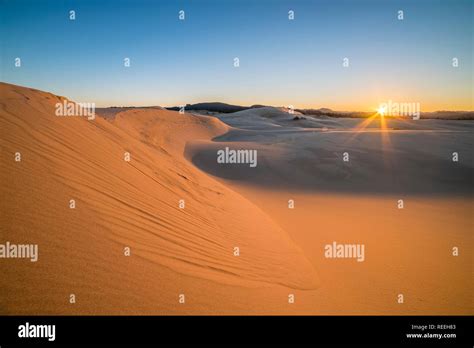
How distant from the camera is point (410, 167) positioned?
38.6 feet

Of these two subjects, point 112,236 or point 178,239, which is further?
point 178,239

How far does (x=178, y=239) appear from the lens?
3693 millimetres

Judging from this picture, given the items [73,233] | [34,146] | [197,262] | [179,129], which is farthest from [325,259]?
[179,129]

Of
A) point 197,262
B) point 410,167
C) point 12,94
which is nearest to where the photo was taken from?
point 197,262

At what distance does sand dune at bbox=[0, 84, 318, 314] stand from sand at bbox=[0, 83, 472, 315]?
1 centimetres

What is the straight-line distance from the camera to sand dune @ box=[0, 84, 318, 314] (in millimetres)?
2350

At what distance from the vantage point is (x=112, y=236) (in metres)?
3.04

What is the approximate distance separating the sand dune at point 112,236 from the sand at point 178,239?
0.01 metres

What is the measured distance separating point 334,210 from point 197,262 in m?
5.12

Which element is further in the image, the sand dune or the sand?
the sand

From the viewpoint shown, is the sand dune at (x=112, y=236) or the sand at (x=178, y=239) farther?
the sand at (x=178, y=239)

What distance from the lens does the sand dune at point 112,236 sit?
Answer: 2.35 meters

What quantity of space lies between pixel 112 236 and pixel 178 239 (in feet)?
2.87
